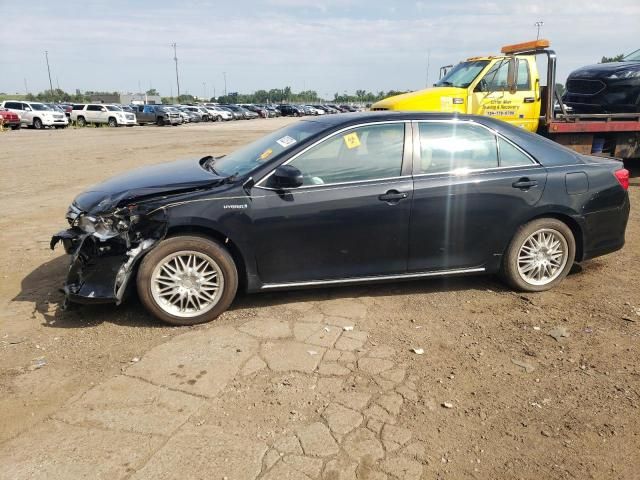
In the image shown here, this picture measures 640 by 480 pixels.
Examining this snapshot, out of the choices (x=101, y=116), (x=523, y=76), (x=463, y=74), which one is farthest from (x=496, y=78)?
(x=101, y=116)

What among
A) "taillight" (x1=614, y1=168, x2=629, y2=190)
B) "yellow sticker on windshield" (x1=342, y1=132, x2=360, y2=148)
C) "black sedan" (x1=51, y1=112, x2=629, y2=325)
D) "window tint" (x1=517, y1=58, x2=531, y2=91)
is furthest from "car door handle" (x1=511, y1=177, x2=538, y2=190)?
"window tint" (x1=517, y1=58, x2=531, y2=91)

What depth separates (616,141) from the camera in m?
10.1

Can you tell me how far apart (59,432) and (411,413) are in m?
1.93

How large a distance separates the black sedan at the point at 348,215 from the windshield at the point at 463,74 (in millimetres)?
6048

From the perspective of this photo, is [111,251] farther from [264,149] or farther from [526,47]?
[526,47]

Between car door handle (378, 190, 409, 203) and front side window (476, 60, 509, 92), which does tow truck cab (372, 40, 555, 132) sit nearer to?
front side window (476, 60, 509, 92)

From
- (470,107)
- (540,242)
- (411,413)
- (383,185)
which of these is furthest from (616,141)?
(411,413)

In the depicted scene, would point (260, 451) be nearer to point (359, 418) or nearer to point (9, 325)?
point (359, 418)

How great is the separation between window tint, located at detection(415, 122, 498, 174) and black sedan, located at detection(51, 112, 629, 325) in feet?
0.03

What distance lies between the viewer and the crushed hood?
3.96 meters

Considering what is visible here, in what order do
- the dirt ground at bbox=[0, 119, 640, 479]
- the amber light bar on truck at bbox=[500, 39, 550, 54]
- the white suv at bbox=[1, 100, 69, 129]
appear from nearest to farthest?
the dirt ground at bbox=[0, 119, 640, 479] → the amber light bar on truck at bbox=[500, 39, 550, 54] → the white suv at bbox=[1, 100, 69, 129]

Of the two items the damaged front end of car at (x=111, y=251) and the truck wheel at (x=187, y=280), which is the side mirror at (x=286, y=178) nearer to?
the truck wheel at (x=187, y=280)

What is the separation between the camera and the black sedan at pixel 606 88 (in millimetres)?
10000

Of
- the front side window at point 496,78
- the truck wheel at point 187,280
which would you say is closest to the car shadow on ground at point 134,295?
the truck wheel at point 187,280
